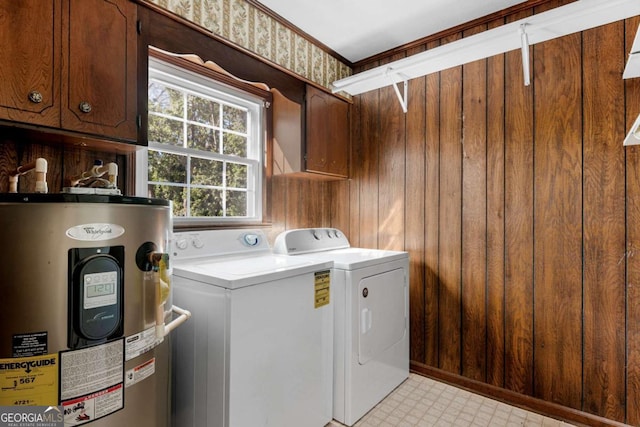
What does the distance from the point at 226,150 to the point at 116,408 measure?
1664mm

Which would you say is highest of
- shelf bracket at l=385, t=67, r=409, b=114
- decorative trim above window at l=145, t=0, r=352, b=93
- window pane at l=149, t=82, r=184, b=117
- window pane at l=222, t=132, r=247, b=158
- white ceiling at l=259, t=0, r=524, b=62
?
white ceiling at l=259, t=0, r=524, b=62

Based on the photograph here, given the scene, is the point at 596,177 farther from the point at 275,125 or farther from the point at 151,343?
the point at 151,343

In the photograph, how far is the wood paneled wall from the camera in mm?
1883

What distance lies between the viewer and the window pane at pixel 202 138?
216 centimetres

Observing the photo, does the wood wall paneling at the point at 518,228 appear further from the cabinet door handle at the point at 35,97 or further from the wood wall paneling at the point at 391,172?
the cabinet door handle at the point at 35,97

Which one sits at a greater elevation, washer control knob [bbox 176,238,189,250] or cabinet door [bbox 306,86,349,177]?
cabinet door [bbox 306,86,349,177]

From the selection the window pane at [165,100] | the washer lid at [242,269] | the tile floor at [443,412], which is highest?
the window pane at [165,100]

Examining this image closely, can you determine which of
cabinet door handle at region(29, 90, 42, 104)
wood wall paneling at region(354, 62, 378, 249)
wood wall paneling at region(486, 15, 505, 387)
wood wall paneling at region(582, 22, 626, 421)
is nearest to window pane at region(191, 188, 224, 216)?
cabinet door handle at region(29, 90, 42, 104)

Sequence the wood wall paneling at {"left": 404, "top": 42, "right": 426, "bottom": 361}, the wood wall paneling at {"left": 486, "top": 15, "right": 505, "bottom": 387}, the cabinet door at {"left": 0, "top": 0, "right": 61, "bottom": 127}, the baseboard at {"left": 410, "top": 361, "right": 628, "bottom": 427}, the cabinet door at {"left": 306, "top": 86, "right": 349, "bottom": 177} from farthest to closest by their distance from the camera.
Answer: the wood wall paneling at {"left": 404, "top": 42, "right": 426, "bottom": 361} < the cabinet door at {"left": 306, "top": 86, "right": 349, "bottom": 177} < the wood wall paneling at {"left": 486, "top": 15, "right": 505, "bottom": 387} < the baseboard at {"left": 410, "top": 361, "right": 628, "bottom": 427} < the cabinet door at {"left": 0, "top": 0, "right": 61, "bottom": 127}

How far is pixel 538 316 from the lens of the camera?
2.11m

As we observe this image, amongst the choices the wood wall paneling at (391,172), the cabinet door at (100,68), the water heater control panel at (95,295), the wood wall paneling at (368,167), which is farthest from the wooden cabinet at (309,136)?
the water heater control panel at (95,295)

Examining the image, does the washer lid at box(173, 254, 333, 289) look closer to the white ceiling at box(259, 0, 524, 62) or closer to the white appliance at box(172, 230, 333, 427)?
the white appliance at box(172, 230, 333, 427)

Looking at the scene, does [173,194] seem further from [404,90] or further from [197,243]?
[404,90]

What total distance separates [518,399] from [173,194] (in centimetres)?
254
